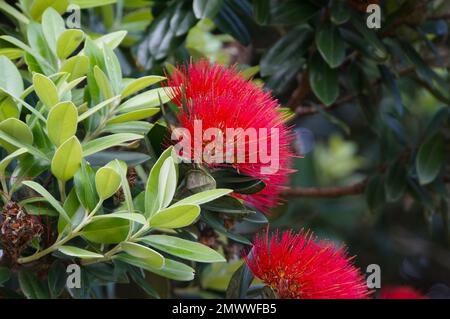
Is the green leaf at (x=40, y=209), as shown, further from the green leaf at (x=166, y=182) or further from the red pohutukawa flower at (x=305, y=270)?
the red pohutukawa flower at (x=305, y=270)

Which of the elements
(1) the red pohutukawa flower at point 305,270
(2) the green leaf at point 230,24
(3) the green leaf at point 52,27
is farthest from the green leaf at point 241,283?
(2) the green leaf at point 230,24

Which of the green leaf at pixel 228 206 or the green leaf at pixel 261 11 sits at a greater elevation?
the green leaf at pixel 261 11

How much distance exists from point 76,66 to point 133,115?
0.12m

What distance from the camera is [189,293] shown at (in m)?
1.66

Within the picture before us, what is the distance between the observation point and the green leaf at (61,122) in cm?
101

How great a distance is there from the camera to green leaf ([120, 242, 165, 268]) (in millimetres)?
975

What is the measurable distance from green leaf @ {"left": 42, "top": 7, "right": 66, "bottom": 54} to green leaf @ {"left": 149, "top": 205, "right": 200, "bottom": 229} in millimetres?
386

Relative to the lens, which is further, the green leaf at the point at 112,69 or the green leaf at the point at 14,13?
the green leaf at the point at 14,13

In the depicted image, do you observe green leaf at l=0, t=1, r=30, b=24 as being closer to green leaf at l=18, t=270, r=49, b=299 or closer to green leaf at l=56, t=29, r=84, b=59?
green leaf at l=56, t=29, r=84, b=59

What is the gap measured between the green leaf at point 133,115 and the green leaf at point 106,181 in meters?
0.15

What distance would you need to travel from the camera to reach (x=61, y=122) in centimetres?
103

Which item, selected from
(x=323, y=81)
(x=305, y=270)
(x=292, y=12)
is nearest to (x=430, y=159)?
(x=323, y=81)

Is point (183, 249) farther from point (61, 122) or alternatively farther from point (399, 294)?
point (399, 294)
